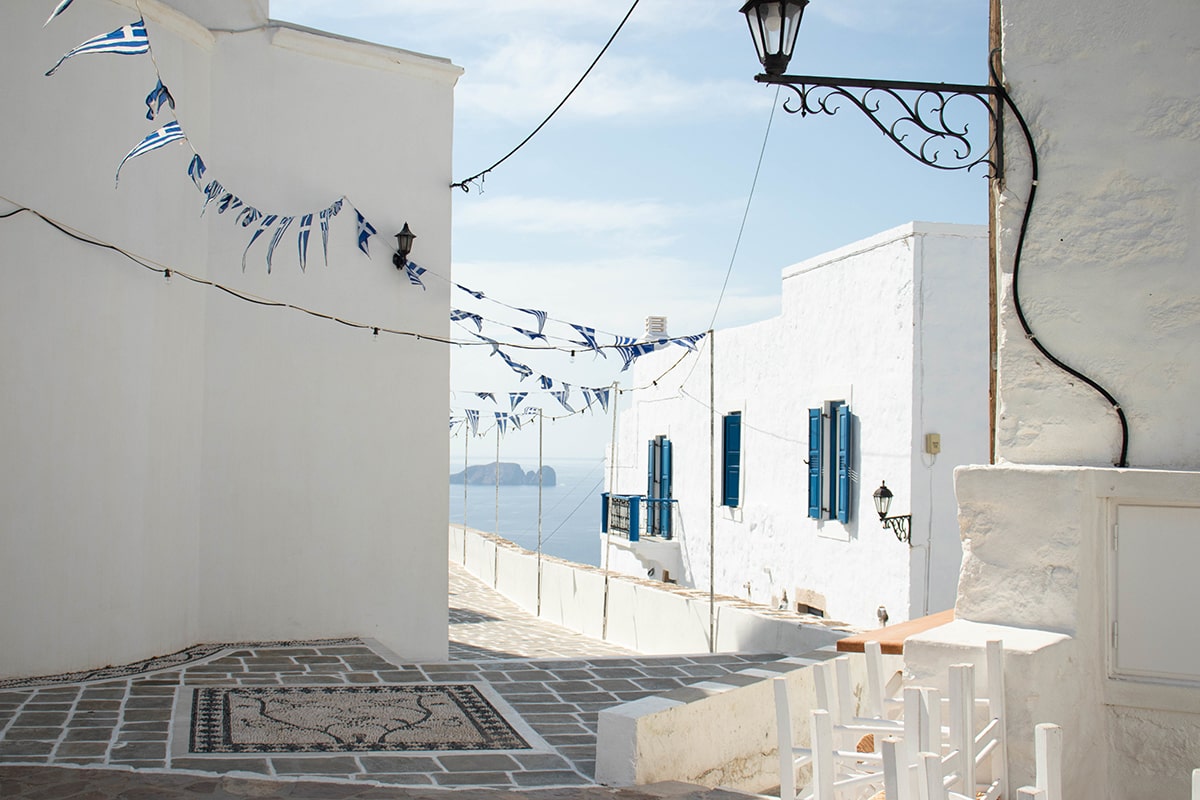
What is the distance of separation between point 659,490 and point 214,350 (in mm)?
11178

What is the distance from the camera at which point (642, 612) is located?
41.6 ft

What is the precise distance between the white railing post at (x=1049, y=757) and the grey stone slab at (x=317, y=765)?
114 inches

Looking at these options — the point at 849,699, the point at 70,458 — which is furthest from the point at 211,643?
the point at 849,699

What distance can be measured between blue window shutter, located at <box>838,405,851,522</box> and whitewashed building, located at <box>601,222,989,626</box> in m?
0.02

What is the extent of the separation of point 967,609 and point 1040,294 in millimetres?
1396

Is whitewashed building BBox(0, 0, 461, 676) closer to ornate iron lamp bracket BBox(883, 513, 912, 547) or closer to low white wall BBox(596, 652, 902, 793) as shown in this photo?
low white wall BBox(596, 652, 902, 793)

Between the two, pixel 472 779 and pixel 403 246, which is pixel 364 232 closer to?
pixel 403 246

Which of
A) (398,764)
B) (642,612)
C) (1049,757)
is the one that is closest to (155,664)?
(398,764)

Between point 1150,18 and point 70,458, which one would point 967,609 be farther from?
point 70,458

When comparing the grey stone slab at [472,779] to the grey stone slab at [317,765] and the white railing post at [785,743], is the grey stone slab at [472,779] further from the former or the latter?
the white railing post at [785,743]

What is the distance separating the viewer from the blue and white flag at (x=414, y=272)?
8539mm

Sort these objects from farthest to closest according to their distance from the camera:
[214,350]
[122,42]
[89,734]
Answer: [214,350] < [89,734] < [122,42]

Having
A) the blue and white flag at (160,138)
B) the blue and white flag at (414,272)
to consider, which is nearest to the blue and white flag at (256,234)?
the blue and white flag at (414,272)

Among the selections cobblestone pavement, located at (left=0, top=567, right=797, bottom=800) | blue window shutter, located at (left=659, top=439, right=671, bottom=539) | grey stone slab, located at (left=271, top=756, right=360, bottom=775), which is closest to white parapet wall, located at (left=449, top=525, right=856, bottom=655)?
cobblestone pavement, located at (left=0, top=567, right=797, bottom=800)
